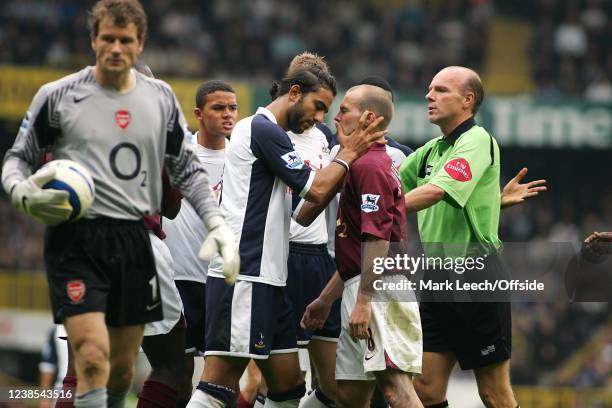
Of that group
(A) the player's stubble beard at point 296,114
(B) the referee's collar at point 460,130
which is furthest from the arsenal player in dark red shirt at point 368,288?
(B) the referee's collar at point 460,130

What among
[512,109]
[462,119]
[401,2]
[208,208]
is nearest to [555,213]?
[512,109]

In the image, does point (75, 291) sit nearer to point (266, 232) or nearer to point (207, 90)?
point (266, 232)

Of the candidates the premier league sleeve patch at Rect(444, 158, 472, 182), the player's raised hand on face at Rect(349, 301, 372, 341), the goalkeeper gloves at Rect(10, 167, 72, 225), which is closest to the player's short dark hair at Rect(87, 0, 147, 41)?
the goalkeeper gloves at Rect(10, 167, 72, 225)

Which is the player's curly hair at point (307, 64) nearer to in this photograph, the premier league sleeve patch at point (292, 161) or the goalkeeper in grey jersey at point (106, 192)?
the premier league sleeve patch at point (292, 161)

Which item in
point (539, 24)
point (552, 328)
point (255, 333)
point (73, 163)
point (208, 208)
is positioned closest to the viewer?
point (73, 163)

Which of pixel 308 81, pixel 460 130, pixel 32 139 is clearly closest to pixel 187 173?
pixel 32 139

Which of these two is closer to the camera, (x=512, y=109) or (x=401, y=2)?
(x=512, y=109)

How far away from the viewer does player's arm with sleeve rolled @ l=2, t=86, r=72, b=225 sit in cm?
618

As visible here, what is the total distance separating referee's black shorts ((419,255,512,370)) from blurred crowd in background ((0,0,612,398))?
1456cm

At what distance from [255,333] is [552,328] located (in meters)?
14.0

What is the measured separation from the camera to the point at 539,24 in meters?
26.4

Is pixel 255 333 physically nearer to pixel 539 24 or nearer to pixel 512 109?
pixel 512 109

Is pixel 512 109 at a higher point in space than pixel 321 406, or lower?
higher

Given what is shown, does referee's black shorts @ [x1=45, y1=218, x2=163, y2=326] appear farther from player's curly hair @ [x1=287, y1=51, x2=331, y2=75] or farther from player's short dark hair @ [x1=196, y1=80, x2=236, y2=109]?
player's short dark hair @ [x1=196, y1=80, x2=236, y2=109]
